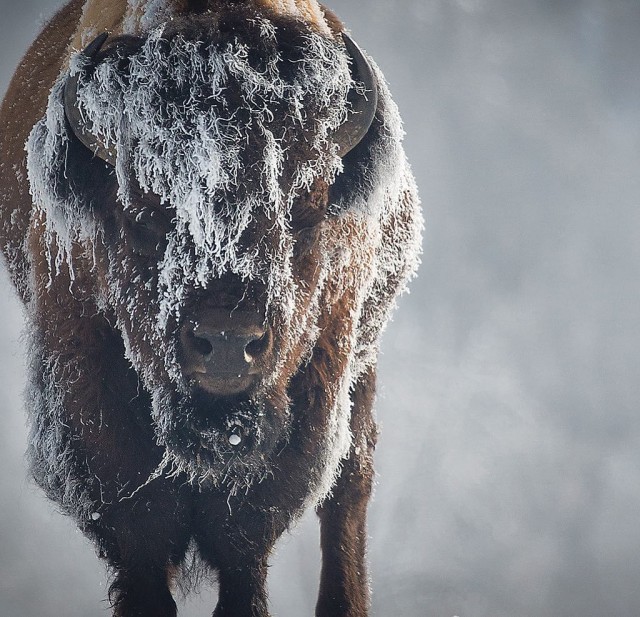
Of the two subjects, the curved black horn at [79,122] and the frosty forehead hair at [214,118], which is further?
the curved black horn at [79,122]

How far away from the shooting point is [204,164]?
288 centimetres

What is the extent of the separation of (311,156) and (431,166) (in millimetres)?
6095

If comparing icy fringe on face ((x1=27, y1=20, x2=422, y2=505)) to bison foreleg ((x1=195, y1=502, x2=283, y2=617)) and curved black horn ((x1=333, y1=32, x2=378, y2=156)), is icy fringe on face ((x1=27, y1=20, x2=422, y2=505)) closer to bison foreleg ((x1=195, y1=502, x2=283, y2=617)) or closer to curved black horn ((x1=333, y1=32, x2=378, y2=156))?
curved black horn ((x1=333, y1=32, x2=378, y2=156))

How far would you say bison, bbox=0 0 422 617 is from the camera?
9.66 ft

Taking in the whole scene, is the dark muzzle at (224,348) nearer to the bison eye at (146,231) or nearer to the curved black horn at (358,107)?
the bison eye at (146,231)

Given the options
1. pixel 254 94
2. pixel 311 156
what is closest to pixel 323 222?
pixel 311 156

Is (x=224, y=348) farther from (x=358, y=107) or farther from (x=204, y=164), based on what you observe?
(x=358, y=107)

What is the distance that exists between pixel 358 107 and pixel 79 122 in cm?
→ 100

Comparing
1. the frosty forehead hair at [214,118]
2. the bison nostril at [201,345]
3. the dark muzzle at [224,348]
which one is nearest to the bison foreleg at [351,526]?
the dark muzzle at [224,348]

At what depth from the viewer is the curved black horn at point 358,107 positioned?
323cm

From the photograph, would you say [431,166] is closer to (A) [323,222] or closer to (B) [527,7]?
(B) [527,7]

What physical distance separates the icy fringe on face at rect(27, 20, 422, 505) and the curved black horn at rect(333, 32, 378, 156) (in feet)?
0.21

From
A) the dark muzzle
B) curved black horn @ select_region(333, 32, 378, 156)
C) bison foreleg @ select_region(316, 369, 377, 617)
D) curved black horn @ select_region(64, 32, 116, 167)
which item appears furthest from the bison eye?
bison foreleg @ select_region(316, 369, 377, 617)

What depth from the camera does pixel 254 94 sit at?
9.79 ft
